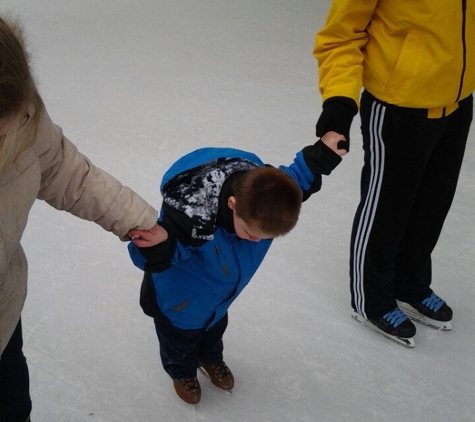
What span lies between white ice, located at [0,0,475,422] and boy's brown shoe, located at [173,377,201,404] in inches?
1.1

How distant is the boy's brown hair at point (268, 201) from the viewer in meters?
1.15

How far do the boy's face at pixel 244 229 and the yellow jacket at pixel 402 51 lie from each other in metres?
0.40

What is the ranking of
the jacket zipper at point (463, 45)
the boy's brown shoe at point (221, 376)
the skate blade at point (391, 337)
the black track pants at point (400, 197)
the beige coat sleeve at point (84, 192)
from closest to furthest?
the beige coat sleeve at point (84, 192), the jacket zipper at point (463, 45), the black track pants at point (400, 197), the boy's brown shoe at point (221, 376), the skate blade at point (391, 337)

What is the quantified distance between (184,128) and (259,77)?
2.50 feet

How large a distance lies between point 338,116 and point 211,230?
1.31 ft

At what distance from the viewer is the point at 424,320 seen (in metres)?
1.84

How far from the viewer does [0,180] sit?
2.98 feet

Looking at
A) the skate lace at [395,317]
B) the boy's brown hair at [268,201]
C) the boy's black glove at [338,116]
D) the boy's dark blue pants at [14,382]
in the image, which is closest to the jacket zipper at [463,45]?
the boy's black glove at [338,116]

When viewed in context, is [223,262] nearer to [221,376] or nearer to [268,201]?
[268,201]

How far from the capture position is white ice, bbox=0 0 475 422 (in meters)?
1.59

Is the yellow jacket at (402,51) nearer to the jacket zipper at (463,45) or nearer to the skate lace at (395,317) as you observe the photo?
the jacket zipper at (463,45)

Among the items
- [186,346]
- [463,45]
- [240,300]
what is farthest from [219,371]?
[463,45]

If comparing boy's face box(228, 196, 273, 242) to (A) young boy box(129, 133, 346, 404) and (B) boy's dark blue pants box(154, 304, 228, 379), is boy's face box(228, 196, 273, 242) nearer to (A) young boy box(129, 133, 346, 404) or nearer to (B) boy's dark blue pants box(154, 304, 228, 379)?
(A) young boy box(129, 133, 346, 404)

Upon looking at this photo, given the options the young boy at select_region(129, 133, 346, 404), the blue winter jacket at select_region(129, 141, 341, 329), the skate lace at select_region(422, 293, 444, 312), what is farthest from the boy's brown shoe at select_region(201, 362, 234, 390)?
the skate lace at select_region(422, 293, 444, 312)
